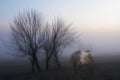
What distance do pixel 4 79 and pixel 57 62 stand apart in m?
12.8

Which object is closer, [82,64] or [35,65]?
[82,64]

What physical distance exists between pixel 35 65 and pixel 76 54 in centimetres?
2268

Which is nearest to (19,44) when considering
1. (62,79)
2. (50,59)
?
(50,59)

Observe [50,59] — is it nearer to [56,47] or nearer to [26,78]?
[56,47]

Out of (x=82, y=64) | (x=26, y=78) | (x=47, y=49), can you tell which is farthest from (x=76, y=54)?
(x=47, y=49)

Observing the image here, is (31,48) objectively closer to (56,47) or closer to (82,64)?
(56,47)

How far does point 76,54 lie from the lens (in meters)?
28.8

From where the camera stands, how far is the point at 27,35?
48.3m

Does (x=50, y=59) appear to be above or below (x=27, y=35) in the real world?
below

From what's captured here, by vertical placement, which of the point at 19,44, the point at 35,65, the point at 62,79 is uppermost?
the point at 19,44

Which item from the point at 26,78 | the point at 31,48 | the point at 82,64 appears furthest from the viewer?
the point at 31,48

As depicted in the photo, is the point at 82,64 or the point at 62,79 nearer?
the point at 82,64

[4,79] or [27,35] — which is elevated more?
[27,35]

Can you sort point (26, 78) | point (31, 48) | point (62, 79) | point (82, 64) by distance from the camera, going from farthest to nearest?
point (31, 48)
point (26, 78)
point (62, 79)
point (82, 64)
